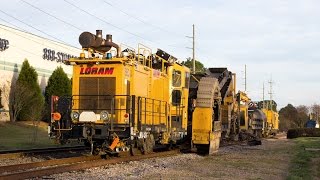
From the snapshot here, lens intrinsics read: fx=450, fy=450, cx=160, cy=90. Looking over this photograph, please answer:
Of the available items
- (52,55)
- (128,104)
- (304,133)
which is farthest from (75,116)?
(304,133)

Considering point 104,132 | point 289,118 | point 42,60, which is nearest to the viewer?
point 104,132

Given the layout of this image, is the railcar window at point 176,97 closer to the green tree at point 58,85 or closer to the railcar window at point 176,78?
the railcar window at point 176,78

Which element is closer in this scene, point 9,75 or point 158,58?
point 158,58

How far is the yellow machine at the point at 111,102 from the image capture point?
15.0 m

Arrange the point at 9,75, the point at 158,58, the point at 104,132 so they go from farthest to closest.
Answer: the point at 9,75 < the point at 158,58 < the point at 104,132

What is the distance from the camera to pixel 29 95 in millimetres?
43094

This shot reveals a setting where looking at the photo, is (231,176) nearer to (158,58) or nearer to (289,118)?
(158,58)

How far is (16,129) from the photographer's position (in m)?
39.1

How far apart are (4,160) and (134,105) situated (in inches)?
184

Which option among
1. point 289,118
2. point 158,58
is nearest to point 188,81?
point 158,58

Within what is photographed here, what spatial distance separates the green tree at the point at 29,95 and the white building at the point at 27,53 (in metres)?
1.81

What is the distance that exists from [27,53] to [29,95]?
751 cm

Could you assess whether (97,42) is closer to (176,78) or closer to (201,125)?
(176,78)

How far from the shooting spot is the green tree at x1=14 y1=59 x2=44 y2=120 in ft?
140
